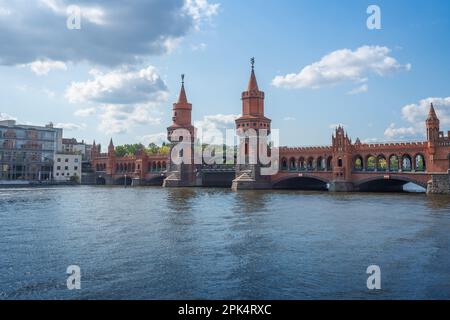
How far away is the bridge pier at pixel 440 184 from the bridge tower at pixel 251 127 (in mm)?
33352

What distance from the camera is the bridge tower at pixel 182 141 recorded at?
335 ft

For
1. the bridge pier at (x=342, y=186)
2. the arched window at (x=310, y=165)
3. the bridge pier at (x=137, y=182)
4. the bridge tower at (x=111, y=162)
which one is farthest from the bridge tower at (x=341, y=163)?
the bridge tower at (x=111, y=162)

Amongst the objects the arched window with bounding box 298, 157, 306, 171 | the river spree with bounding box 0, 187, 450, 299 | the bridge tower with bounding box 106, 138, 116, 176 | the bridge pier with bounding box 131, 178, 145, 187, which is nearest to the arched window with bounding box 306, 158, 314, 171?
the arched window with bounding box 298, 157, 306, 171

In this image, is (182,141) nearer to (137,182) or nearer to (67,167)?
(137,182)

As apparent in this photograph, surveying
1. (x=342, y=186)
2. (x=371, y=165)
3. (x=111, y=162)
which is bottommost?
(x=342, y=186)

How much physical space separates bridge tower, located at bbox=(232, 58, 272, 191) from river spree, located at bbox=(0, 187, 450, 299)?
49.4 m

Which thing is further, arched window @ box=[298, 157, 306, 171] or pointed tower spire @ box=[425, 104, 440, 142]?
arched window @ box=[298, 157, 306, 171]

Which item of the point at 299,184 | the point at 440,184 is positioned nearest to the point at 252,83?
the point at 299,184

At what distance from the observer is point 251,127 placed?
88.9m

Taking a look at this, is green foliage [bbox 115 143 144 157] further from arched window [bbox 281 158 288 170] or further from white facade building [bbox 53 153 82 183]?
arched window [bbox 281 158 288 170]

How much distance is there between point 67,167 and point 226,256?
119420mm

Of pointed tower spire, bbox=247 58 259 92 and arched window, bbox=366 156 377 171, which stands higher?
pointed tower spire, bbox=247 58 259 92

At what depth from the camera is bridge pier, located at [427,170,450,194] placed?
61.2 m
